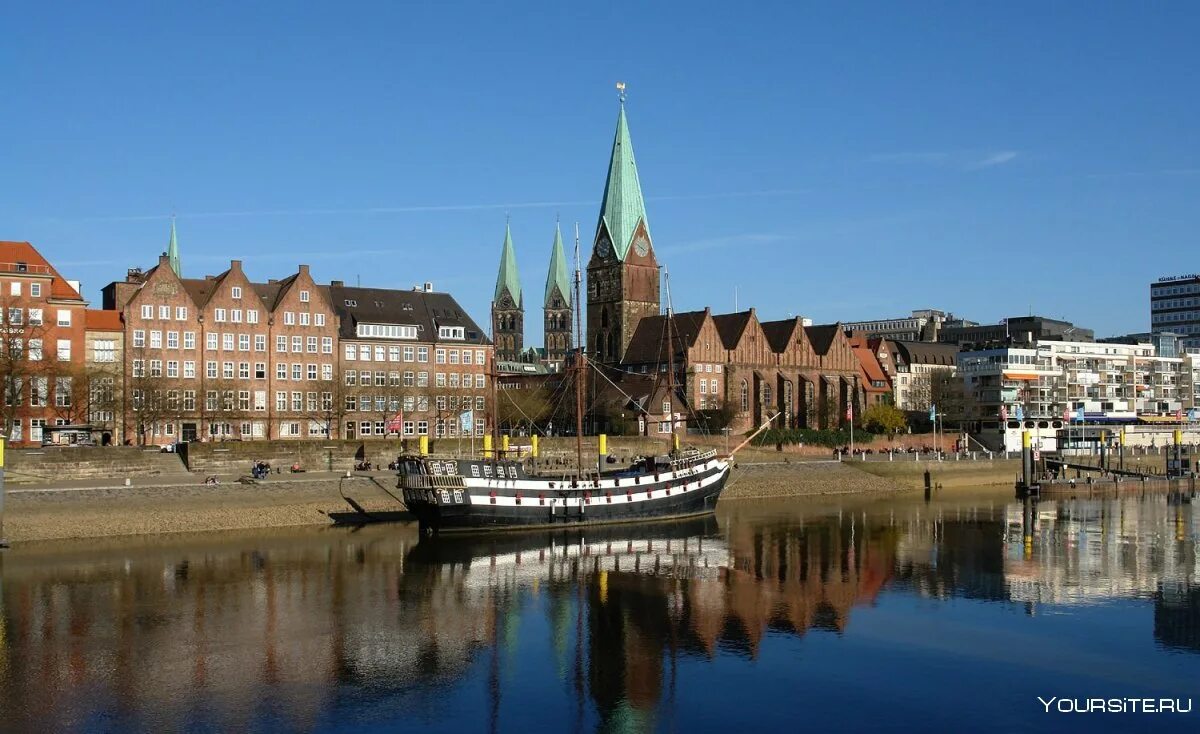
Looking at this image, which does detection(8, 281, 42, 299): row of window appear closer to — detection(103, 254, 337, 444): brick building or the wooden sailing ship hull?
detection(103, 254, 337, 444): brick building

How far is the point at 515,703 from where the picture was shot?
31344 mm

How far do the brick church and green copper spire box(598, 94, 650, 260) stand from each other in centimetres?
11

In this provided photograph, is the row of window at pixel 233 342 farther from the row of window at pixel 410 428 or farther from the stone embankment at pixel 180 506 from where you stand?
the stone embankment at pixel 180 506

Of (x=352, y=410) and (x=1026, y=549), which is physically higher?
(x=352, y=410)

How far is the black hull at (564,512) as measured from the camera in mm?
63375

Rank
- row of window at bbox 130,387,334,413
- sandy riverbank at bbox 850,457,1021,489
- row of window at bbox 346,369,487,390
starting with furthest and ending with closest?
sandy riverbank at bbox 850,457,1021,489
row of window at bbox 346,369,487,390
row of window at bbox 130,387,334,413

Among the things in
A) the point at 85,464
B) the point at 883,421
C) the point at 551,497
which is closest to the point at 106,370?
the point at 85,464

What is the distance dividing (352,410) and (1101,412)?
93486 mm

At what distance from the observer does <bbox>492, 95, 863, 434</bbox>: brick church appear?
12281 centimetres

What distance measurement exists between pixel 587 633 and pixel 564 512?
28.2 metres

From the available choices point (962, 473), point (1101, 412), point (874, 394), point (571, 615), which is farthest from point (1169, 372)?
point (571, 615)

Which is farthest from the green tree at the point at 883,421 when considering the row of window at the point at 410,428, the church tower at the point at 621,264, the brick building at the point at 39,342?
the brick building at the point at 39,342

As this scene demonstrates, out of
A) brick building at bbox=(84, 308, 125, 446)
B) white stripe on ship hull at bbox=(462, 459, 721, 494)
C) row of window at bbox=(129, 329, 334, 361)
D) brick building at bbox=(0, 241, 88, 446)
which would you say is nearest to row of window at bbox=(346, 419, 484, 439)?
row of window at bbox=(129, 329, 334, 361)

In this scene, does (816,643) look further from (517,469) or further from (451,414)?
(451,414)
